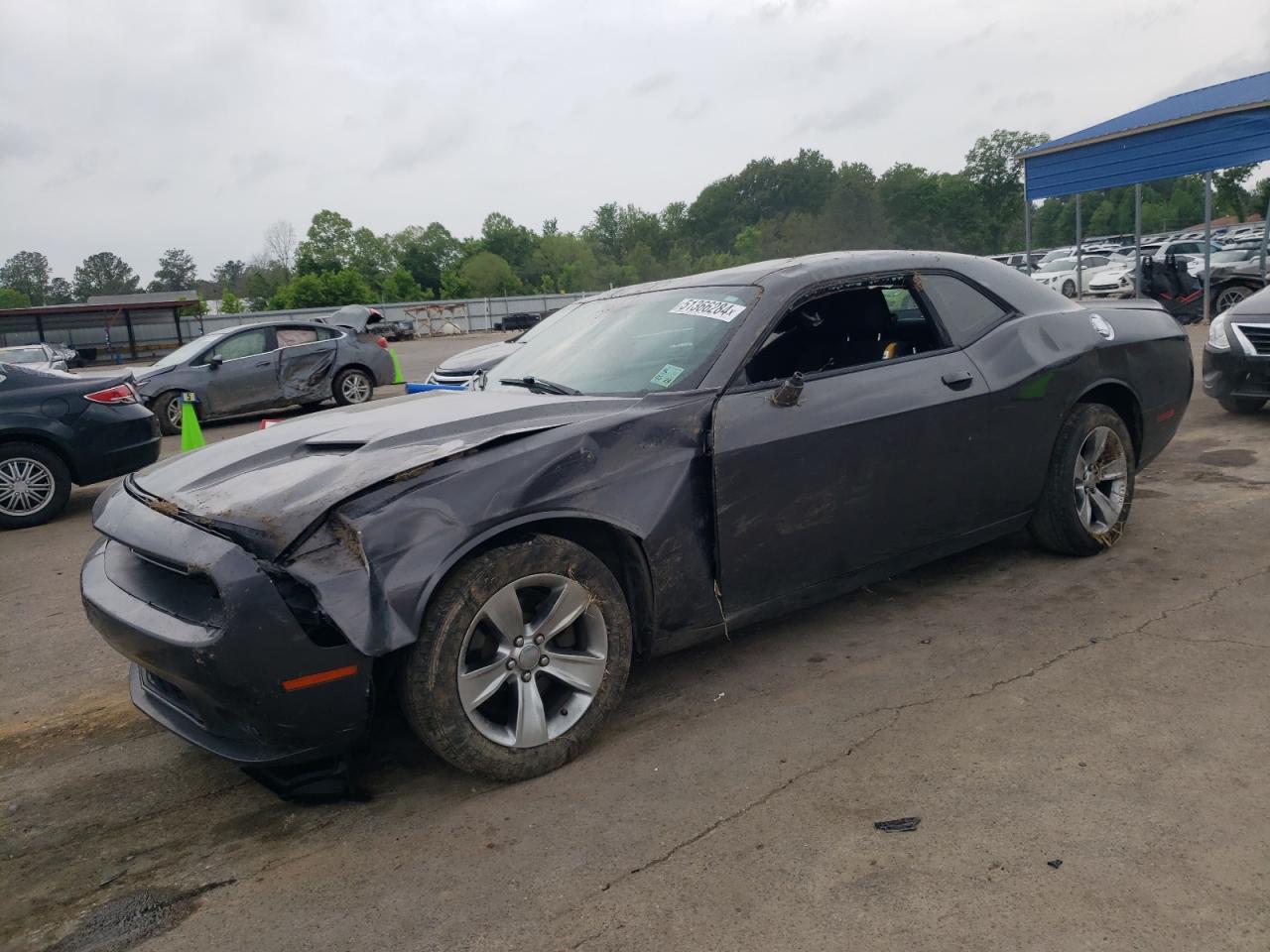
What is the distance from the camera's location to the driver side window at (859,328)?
13.5 feet

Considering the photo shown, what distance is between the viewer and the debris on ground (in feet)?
8.54

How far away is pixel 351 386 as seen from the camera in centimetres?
1430

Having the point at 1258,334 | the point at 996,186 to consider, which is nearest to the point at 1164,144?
the point at 1258,334

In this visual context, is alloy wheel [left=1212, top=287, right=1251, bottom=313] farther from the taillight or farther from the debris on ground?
the debris on ground

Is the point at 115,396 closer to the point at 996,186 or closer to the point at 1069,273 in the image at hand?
the point at 1069,273

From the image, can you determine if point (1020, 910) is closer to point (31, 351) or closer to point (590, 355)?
point (590, 355)

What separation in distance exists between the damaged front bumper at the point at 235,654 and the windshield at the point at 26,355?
19295 millimetres

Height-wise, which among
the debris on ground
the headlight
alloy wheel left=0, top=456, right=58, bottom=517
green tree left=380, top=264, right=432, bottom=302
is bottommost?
the debris on ground

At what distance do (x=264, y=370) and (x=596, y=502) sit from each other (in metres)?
11.3

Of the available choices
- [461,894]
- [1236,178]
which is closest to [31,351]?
[461,894]

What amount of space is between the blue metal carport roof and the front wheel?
1331 cm

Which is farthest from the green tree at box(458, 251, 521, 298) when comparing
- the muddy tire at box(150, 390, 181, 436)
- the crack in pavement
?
the crack in pavement

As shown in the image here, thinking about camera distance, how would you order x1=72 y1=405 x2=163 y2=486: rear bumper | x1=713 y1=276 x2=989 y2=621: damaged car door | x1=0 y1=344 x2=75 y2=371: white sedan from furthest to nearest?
1. x1=0 y1=344 x2=75 y2=371: white sedan
2. x1=72 y1=405 x2=163 y2=486: rear bumper
3. x1=713 y1=276 x2=989 y2=621: damaged car door

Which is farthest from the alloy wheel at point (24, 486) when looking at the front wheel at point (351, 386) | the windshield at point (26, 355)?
the windshield at point (26, 355)
